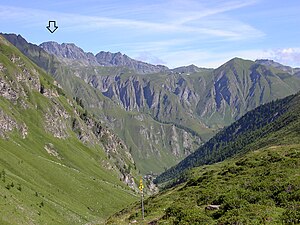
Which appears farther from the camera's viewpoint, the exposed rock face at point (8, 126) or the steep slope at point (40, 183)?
the exposed rock face at point (8, 126)

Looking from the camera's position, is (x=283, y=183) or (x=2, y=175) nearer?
(x=283, y=183)

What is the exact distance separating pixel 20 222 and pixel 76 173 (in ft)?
321

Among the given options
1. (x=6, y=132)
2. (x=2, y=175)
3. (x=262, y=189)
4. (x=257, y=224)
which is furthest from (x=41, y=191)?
(x=257, y=224)

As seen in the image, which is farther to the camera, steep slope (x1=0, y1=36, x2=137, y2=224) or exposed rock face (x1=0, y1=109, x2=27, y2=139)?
exposed rock face (x1=0, y1=109, x2=27, y2=139)

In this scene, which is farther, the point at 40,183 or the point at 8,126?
the point at 8,126

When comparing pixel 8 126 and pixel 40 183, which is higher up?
pixel 8 126

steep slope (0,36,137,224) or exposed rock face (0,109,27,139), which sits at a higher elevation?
exposed rock face (0,109,27,139)

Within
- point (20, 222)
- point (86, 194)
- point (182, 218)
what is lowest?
point (86, 194)

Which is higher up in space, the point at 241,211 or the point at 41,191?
the point at 241,211

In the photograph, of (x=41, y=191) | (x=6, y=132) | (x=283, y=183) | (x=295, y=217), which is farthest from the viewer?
(x=6, y=132)

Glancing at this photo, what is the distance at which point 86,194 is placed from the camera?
138 metres

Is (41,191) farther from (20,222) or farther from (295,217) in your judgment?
(295,217)

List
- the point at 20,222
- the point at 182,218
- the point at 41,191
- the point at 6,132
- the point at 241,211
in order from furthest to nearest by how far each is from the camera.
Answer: the point at 6,132 → the point at 41,191 → the point at 20,222 → the point at 182,218 → the point at 241,211

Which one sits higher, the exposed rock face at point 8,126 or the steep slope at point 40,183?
the exposed rock face at point 8,126
